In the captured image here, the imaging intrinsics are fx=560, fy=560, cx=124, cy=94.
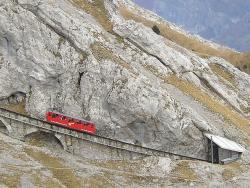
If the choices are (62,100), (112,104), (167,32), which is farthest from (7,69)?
(167,32)

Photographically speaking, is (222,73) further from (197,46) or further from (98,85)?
(98,85)

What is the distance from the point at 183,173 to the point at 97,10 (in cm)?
4906

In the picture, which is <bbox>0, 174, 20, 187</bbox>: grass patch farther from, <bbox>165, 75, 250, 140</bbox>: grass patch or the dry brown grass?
the dry brown grass

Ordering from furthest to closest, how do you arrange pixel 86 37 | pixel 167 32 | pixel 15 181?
1. pixel 167 32
2. pixel 86 37
3. pixel 15 181

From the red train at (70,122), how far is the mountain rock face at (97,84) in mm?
4313

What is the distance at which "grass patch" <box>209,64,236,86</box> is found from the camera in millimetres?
142000

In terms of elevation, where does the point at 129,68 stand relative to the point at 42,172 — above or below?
above

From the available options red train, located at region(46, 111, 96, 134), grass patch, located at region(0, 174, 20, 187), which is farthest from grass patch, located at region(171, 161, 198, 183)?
grass patch, located at region(0, 174, 20, 187)

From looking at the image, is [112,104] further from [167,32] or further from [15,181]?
[167,32]

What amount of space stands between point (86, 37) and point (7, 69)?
681 inches

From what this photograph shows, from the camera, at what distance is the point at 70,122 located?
99.3 meters

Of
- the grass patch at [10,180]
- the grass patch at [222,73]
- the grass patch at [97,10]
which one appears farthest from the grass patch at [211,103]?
the grass patch at [10,180]

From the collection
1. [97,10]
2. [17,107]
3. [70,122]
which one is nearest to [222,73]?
[97,10]

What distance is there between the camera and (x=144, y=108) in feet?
346
